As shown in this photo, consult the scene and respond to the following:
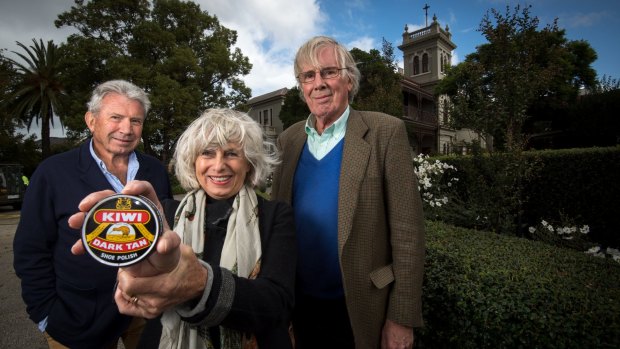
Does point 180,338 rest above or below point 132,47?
below

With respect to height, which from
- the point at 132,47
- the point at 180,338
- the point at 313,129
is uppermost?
the point at 132,47

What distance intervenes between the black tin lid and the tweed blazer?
102cm

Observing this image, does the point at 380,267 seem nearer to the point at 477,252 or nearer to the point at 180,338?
the point at 180,338

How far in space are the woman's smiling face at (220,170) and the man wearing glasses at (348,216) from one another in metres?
0.50

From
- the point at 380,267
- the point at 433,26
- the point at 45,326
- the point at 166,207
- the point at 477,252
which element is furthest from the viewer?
the point at 433,26

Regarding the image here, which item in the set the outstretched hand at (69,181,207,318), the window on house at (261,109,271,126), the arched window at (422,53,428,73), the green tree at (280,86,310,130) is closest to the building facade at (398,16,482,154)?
the arched window at (422,53,428,73)

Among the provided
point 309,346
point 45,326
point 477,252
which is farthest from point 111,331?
point 477,252

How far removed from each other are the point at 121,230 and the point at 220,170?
2.12 feet

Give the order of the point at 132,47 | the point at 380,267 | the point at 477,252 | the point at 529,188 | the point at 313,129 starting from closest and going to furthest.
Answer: the point at 380,267, the point at 313,129, the point at 477,252, the point at 529,188, the point at 132,47

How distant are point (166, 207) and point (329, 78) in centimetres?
121

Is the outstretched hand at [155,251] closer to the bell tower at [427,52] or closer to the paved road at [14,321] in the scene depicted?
the paved road at [14,321]

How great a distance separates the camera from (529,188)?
6.69m

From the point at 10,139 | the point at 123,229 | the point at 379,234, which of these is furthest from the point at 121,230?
the point at 10,139

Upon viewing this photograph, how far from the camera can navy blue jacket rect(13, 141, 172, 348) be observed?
1.86 m
